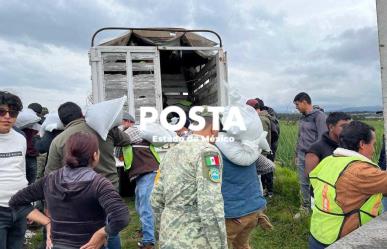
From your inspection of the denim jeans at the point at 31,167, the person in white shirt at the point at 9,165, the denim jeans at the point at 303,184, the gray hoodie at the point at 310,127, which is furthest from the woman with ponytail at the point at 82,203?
the denim jeans at the point at 303,184

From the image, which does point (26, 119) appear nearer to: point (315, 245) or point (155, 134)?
point (155, 134)

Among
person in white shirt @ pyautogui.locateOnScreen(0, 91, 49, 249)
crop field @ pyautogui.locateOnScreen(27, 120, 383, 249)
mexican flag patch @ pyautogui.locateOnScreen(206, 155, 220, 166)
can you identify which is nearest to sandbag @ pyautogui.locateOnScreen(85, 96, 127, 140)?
person in white shirt @ pyautogui.locateOnScreen(0, 91, 49, 249)

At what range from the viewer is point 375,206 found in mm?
2203

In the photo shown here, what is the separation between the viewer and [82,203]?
1994 millimetres

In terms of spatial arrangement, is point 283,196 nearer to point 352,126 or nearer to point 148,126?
point 148,126

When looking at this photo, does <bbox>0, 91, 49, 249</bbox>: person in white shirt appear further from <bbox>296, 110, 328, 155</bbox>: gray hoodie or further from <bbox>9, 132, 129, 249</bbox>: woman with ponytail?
<bbox>296, 110, 328, 155</bbox>: gray hoodie

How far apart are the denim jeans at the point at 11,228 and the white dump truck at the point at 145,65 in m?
3.27

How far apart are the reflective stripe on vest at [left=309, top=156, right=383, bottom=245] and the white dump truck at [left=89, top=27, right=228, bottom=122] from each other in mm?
3997

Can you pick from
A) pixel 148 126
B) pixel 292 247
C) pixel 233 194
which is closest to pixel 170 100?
pixel 148 126

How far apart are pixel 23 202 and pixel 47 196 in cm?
24

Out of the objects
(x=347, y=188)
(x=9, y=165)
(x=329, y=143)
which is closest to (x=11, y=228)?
(x=9, y=165)

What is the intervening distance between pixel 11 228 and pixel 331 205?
208 centimetres

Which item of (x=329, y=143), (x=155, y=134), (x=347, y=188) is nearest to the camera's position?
(x=347, y=188)

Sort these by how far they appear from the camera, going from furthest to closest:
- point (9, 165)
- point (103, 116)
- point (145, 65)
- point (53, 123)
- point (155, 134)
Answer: point (145, 65) < point (155, 134) < point (53, 123) < point (103, 116) < point (9, 165)
